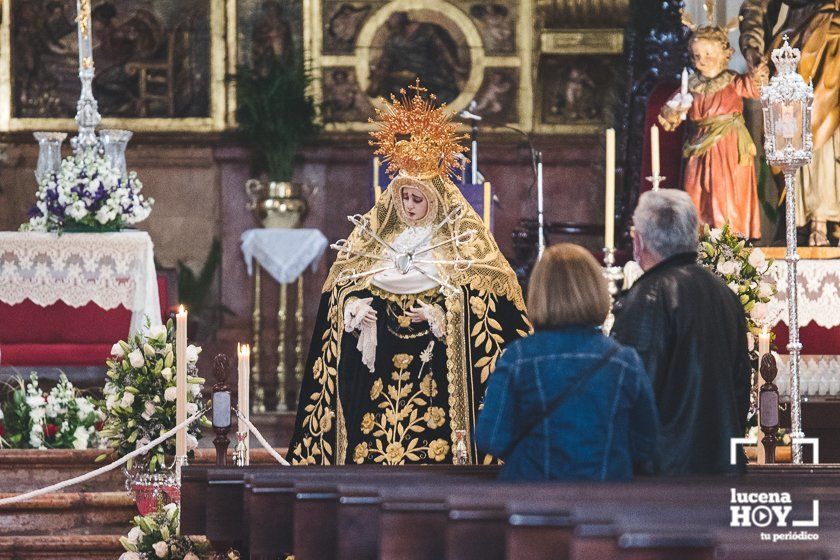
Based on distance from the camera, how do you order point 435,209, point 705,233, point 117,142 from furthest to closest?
point 117,142 < point 705,233 < point 435,209

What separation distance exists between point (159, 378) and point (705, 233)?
2.76 m

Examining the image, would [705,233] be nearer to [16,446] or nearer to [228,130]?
[16,446]

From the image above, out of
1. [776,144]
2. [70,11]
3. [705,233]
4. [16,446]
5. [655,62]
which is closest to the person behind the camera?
[776,144]

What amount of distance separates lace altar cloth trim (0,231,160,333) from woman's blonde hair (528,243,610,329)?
20.4 feet

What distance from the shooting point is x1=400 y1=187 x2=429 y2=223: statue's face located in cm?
750

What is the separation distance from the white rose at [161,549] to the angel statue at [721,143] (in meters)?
5.78

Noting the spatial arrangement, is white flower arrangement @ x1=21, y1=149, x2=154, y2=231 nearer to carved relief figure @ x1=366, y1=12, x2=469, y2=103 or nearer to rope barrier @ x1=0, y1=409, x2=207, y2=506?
carved relief figure @ x1=366, y1=12, x2=469, y2=103

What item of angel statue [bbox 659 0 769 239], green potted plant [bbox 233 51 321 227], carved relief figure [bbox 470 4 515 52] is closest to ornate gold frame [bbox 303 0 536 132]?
carved relief figure [bbox 470 4 515 52]

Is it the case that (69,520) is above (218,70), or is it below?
below

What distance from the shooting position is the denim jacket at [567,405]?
4590mm

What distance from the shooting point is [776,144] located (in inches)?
275

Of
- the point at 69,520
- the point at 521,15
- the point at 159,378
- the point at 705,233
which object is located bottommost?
the point at 69,520

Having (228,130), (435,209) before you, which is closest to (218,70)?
(228,130)

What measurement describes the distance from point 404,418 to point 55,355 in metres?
3.61
